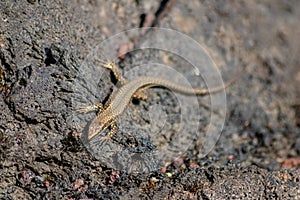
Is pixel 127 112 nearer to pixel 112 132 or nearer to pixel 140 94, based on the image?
pixel 140 94

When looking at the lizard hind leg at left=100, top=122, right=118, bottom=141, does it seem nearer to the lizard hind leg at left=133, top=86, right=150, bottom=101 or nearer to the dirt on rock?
the dirt on rock

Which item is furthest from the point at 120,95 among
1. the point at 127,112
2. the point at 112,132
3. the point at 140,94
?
the point at 112,132

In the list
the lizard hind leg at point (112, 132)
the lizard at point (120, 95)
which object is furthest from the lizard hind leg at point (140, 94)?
the lizard hind leg at point (112, 132)

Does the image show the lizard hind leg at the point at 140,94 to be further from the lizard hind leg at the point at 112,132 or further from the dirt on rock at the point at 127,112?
the lizard hind leg at the point at 112,132

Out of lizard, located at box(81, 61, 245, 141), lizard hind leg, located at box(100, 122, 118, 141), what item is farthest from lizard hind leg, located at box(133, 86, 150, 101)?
lizard hind leg, located at box(100, 122, 118, 141)

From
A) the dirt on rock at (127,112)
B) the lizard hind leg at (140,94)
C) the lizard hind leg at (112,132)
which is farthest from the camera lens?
the lizard hind leg at (140,94)

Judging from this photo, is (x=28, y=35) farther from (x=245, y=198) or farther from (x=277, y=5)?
(x=277, y=5)

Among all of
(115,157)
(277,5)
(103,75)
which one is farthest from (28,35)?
(277,5)
